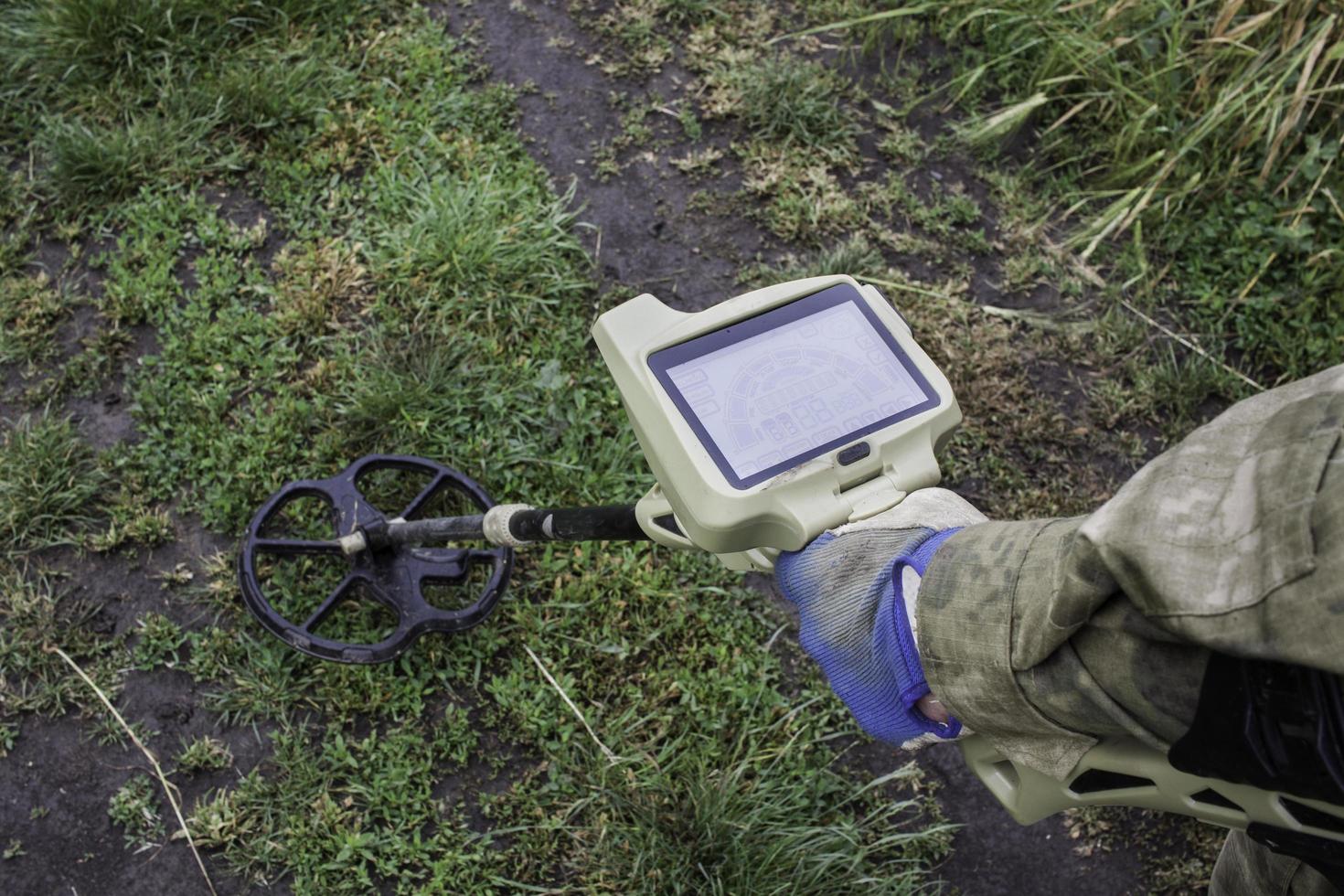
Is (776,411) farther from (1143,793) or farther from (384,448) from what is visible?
(384,448)

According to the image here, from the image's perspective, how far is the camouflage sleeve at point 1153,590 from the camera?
102cm

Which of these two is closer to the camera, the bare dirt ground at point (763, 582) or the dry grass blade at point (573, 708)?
the bare dirt ground at point (763, 582)

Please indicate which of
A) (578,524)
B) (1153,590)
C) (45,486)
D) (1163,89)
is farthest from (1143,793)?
(1163,89)

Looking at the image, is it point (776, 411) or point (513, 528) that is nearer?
point (776, 411)

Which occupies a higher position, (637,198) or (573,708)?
(637,198)

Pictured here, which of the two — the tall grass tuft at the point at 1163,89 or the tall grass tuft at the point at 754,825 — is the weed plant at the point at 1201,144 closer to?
the tall grass tuft at the point at 1163,89

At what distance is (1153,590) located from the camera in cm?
112

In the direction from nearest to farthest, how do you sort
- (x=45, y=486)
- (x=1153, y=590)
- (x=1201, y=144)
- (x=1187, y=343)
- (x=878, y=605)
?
1. (x=1153, y=590)
2. (x=878, y=605)
3. (x=45, y=486)
4. (x=1187, y=343)
5. (x=1201, y=144)

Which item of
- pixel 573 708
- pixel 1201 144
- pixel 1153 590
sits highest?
pixel 1153 590

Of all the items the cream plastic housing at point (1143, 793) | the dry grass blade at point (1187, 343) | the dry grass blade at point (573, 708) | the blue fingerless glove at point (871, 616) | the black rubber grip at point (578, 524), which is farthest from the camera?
the dry grass blade at point (1187, 343)

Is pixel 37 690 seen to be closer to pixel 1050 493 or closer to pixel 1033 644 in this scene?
pixel 1033 644

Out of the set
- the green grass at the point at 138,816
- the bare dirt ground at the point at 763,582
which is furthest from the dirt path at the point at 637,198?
the green grass at the point at 138,816

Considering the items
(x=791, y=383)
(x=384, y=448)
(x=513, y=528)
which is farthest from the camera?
(x=384, y=448)

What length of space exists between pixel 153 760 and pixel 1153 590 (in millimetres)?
2276
